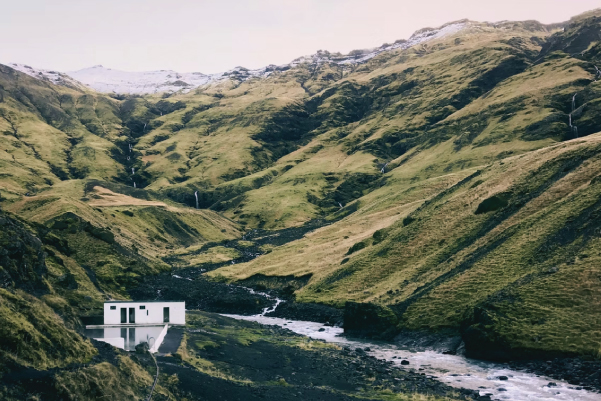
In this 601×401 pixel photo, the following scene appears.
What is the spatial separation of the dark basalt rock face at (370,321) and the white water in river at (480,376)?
3509 mm

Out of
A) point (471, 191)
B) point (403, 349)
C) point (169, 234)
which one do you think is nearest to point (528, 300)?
point (403, 349)

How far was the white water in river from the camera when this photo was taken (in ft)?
158

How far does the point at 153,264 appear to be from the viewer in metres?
136

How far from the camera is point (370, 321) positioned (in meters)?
81.8

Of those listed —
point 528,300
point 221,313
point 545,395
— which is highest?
point 528,300

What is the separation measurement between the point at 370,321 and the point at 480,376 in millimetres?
27235

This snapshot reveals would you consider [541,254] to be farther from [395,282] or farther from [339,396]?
[339,396]

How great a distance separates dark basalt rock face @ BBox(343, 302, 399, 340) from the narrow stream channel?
3.23 meters

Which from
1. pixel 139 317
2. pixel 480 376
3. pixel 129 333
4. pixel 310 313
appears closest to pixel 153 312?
pixel 139 317

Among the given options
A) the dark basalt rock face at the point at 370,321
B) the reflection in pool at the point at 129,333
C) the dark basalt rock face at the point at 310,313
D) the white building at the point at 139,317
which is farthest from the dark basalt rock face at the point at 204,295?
the reflection in pool at the point at 129,333

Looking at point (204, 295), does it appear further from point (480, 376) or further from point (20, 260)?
point (480, 376)

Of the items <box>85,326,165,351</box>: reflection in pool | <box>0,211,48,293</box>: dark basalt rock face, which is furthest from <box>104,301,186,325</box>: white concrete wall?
<box>0,211,48,293</box>: dark basalt rock face

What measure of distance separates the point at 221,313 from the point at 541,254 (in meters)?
62.6

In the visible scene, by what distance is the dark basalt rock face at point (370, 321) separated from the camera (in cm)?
7919
